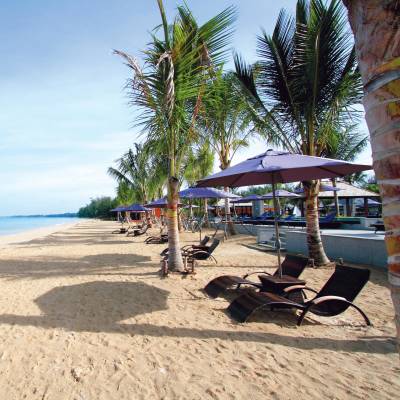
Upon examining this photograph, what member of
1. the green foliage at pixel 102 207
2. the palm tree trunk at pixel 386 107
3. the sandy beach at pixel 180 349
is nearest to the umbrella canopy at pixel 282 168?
the sandy beach at pixel 180 349

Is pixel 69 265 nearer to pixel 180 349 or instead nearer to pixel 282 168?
pixel 180 349

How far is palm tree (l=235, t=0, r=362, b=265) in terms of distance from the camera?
7531 mm

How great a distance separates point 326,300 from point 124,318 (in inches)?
106

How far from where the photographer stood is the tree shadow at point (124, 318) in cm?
369

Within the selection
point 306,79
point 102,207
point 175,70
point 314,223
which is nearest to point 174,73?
point 175,70

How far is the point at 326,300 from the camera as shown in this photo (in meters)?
4.08

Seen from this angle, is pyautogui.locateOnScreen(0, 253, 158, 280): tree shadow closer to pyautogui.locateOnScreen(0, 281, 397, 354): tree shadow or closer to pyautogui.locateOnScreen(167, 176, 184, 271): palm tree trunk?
pyautogui.locateOnScreen(167, 176, 184, 271): palm tree trunk

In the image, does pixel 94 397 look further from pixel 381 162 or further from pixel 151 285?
pixel 151 285

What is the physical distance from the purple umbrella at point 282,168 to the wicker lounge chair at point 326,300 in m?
1.00

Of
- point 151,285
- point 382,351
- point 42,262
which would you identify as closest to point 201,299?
point 151,285

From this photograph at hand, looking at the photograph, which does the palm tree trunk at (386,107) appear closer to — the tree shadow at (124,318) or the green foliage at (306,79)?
the tree shadow at (124,318)

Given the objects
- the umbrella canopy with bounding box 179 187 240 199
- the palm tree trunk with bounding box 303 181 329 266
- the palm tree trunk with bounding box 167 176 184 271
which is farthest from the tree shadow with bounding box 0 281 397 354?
the umbrella canopy with bounding box 179 187 240 199

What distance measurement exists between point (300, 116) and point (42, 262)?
8.78 meters

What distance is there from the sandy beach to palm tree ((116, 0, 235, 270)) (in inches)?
115
